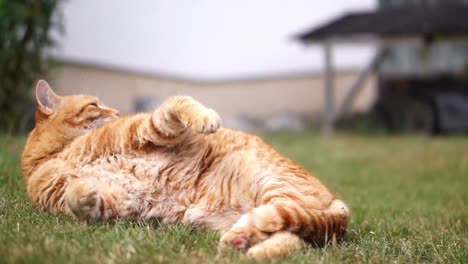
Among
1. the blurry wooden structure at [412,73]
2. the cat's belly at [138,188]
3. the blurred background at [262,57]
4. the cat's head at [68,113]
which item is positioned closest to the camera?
the cat's belly at [138,188]

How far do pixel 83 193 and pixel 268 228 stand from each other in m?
0.66

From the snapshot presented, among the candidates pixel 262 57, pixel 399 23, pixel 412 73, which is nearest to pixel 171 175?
pixel 399 23

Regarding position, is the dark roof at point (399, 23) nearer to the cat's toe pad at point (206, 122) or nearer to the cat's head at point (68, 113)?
the cat's head at point (68, 113)

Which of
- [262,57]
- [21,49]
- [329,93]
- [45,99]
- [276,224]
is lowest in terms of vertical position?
[329,93]

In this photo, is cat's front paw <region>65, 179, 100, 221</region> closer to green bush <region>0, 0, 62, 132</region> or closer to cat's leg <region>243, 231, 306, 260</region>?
cat's leg <region>243, 231, 306, 260</region>

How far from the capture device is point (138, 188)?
2.35 metres

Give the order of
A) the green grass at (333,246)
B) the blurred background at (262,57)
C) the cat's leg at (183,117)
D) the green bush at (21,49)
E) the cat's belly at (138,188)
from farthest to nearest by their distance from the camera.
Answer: the blurred background at (262,57)
the green bush at (21,49)
the cat's belly at (138,188)
the cat's leg at (183,117)
the green grass at (333,246)

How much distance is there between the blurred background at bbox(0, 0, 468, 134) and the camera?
6.77m

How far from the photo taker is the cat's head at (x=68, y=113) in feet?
8.63

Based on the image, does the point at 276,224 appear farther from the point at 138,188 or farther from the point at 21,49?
the point at 21,49

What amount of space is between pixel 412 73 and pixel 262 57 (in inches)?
110

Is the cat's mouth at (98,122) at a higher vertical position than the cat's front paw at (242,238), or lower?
higher

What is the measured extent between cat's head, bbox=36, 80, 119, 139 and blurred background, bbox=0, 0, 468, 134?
144 inches

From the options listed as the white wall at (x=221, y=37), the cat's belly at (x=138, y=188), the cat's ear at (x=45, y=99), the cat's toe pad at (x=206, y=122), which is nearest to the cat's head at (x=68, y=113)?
the cat's ear at (x=45, y=99)
